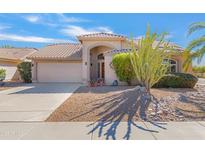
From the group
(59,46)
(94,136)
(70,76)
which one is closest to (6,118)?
(94,136)

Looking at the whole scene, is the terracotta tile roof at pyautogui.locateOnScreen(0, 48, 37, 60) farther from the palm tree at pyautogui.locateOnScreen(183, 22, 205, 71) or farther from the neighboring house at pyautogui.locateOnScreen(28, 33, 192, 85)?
the palm tree at pyautogui.locateOnScreen(183, 22, 205, 71)

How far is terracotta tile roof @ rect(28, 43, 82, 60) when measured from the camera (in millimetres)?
23688

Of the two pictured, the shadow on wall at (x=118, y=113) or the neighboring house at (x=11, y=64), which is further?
the neighboring house at (x=11, y=64)

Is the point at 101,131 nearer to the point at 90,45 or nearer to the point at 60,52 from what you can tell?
the point at 90,45

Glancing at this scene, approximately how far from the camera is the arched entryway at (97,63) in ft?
80.7

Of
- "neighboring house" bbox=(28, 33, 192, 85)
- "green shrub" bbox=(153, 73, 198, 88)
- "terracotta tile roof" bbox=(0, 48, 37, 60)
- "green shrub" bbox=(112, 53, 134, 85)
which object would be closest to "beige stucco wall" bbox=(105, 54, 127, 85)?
"green shrub" bbox=(112, 53, 134, 85)

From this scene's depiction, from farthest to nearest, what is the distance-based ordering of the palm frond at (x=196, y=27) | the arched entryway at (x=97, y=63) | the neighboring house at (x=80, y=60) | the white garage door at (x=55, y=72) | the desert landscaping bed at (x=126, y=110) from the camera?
the arched entryway at (x=97, y=63), the white garage door at (x=55, y=72), the neighboring house at (x=80, y=60), the palm frond at (x=196, y=27), the desert landscaping bed at (x=126, y=110)

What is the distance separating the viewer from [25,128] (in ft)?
23.1

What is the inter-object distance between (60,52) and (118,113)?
58.5 feet

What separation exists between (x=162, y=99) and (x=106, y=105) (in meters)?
2.84

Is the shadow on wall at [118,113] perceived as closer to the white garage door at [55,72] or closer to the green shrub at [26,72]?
the white garage door at [55,72]

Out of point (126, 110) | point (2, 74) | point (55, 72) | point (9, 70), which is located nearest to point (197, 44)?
point (126, 110)

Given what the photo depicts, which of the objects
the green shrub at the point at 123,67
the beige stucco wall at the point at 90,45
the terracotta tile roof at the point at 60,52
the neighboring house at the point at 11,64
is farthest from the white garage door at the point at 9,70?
the green shrub at the point at 123,67

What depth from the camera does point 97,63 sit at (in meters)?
25.0
